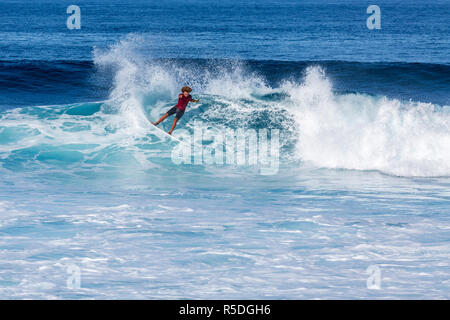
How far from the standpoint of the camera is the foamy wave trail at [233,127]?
12883mm

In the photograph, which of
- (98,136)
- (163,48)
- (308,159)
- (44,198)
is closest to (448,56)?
(163,48)

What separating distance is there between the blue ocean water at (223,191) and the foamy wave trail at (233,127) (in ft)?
0.17

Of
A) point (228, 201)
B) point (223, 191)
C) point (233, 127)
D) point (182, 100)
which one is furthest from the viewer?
point (233, 127)

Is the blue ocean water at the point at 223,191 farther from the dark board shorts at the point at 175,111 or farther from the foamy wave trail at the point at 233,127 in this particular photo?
the dark board shorts at the point at 175,111

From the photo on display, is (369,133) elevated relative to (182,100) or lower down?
lower down

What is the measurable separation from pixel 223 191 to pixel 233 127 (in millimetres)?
5714

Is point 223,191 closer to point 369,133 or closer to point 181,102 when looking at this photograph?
A: point 181,102

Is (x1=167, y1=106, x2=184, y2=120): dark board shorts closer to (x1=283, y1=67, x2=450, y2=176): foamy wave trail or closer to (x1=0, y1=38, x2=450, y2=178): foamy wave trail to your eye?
(x1=0, y1=38, x2=450, y2=178): foamy wave trail

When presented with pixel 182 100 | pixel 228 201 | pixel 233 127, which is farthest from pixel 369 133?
pixel 228 201

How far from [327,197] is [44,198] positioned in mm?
4950

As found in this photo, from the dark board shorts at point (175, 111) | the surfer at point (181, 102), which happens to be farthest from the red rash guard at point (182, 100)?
the dark board shorts at point (175, 111)

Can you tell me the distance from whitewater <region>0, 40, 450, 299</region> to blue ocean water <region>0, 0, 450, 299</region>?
32 mm

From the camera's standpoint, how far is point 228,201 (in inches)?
389

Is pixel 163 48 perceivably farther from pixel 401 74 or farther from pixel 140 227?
pixel 140 227
